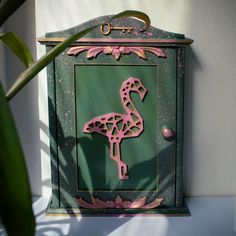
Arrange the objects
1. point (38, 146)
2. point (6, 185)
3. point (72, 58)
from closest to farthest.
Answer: point (6, 185), point (72, 58), point (38, 146)

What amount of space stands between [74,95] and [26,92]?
28 centimetres

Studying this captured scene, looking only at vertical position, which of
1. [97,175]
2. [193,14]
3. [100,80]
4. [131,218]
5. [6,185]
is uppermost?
[193,14]

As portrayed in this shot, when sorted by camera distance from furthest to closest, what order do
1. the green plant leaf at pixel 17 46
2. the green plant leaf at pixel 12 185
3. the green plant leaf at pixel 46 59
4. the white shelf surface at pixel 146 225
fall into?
the white shelf surface at pixel 146 225 < the green plant leaf at pixel 17 46 < the green plant leaf at pixel 46 59 < the green plant leaf at pixel 12 185

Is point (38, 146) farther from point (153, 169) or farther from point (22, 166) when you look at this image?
point (22, 166)

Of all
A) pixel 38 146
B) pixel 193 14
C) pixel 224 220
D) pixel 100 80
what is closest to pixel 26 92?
pixel 38 146

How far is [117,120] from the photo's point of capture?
4.22ft

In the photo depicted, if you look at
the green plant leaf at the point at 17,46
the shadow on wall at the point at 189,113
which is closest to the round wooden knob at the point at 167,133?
the shadow on wall at the point at 189,113

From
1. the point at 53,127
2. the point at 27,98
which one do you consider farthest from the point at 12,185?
the point at 27,98

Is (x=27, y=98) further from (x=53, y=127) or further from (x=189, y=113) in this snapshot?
(x=189, y=113)

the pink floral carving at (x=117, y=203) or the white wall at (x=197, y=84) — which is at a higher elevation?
the white wall at (x=197, y=84)

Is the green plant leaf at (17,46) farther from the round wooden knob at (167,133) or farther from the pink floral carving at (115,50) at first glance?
the round wooden knob at (167,133)

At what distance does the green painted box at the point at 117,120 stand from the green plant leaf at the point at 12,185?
2.56 ft

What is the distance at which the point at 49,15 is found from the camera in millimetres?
1371

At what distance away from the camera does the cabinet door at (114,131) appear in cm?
125
